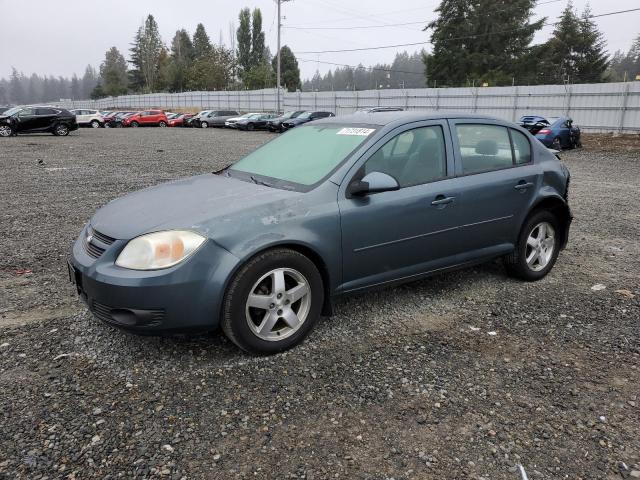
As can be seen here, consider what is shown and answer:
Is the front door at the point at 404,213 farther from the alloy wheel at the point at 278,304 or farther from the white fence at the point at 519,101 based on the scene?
the white fence at the point at 519,101

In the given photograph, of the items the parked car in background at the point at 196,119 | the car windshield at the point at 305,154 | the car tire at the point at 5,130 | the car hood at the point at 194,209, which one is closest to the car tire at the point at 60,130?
the car tire at the point at 5,130

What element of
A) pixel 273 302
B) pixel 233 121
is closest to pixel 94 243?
pixel 273 302

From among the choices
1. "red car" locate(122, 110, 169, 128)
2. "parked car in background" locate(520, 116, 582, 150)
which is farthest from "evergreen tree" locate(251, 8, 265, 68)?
"parked car in background" locate(520, 116, 582, 150)

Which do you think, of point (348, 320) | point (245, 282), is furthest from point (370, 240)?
point (245, 282)

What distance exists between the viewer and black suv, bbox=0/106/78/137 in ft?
83.3

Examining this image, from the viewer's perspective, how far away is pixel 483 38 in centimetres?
5300

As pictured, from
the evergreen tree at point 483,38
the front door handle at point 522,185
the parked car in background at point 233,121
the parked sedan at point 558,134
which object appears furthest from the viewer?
the evergreen tree at point 483,38

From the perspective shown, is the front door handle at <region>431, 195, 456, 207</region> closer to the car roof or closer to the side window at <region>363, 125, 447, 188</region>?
the side window at <region>363, 125, 447, 188</region>

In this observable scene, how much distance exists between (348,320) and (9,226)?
5.43m

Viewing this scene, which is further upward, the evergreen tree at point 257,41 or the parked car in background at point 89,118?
the evergreen tree at point 257,41

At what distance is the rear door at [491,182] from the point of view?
4367 millimetres

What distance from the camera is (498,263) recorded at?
5.54m

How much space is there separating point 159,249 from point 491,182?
281 centimetres

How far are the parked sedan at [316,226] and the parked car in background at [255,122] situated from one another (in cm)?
3161
